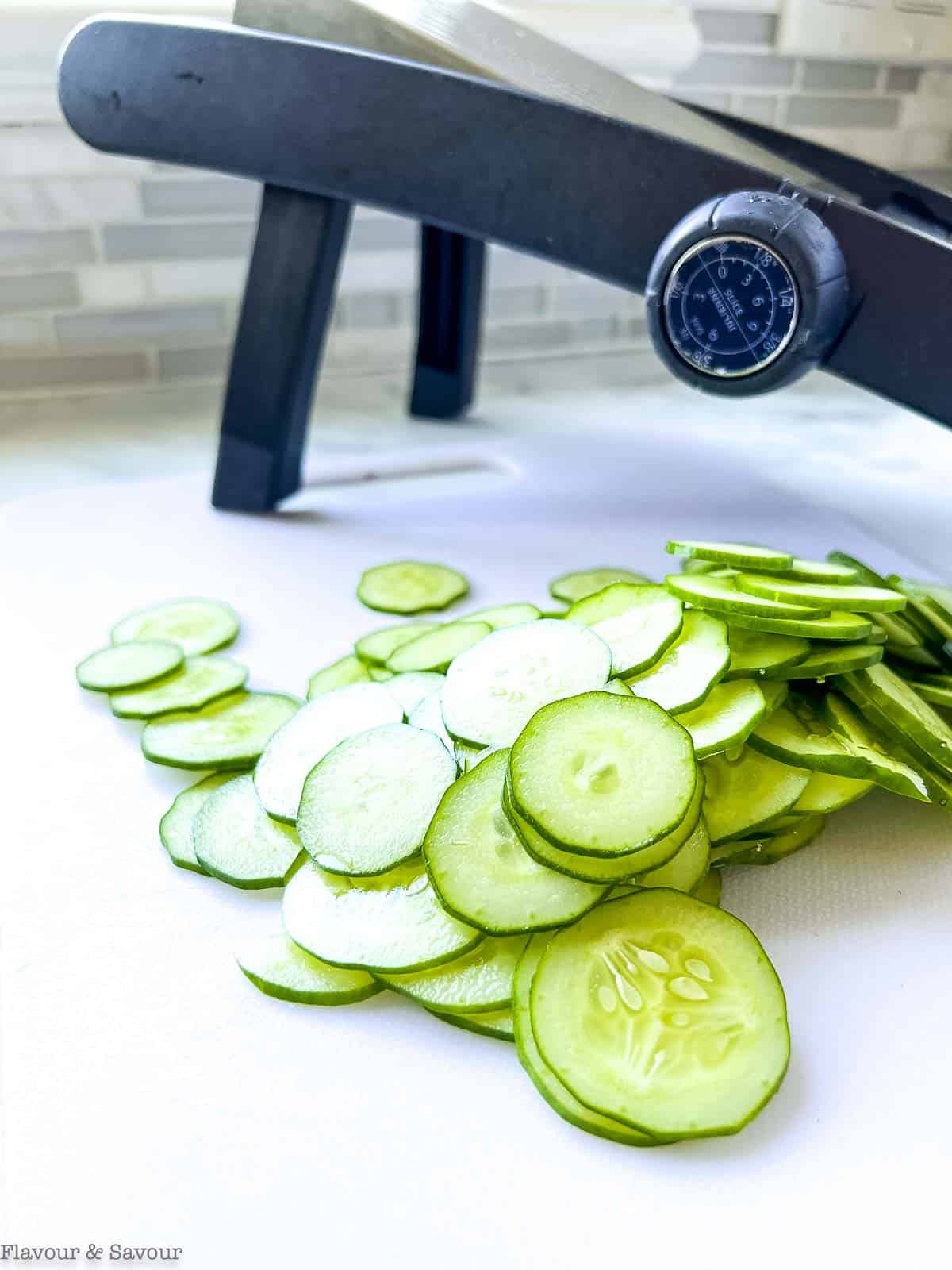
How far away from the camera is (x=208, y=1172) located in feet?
1.65

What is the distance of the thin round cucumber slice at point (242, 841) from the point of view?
658 mm

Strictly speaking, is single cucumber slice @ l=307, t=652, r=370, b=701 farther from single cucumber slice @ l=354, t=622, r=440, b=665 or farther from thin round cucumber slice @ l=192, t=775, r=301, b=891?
thin round cucumber slice @ l=192, t=775, r=301, b=891

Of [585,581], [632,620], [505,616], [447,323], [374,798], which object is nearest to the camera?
[374,798]

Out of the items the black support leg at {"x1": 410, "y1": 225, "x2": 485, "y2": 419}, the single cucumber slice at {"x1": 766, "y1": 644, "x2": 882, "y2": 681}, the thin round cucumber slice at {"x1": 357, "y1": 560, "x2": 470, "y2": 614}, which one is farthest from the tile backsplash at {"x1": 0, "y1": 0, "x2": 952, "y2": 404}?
A: the single cucumber slice at {"x1": 766, "y1": 644, "x2": 882, "y2": 681}

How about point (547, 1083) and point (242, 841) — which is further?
point (242, 841)

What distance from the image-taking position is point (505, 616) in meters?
0.86

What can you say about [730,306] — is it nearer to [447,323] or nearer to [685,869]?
[685,869]

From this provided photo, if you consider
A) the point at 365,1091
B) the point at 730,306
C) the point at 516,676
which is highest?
the point at 730,306

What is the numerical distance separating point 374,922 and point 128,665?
13.6 inches

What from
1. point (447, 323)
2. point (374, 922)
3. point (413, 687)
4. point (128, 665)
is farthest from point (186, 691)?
point (447, 323)

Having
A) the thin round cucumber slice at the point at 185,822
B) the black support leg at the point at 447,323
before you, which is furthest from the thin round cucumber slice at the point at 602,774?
the black support leg at the point at 447,323

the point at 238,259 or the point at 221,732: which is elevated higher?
the point at 238,259

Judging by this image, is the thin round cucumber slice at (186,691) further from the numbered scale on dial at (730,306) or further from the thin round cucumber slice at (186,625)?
the numbered scale on dial at (730,306)

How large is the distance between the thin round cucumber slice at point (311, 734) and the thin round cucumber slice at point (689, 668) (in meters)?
0.16
